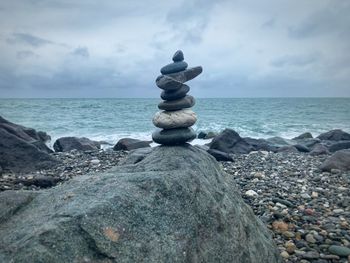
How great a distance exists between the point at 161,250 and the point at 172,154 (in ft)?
6.41

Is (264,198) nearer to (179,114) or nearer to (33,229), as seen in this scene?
(179,114)

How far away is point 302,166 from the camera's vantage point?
42.4ft

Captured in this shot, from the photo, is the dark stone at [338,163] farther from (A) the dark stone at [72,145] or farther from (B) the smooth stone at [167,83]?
(A) the dark stone at [72,145]

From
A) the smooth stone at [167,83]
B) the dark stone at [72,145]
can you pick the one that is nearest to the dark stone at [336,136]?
the dark stone at [72,145]

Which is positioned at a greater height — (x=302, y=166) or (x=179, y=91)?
(x=179, y=91)

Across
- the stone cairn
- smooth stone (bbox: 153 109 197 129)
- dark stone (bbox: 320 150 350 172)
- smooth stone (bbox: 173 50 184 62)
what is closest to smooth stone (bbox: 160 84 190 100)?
the stone cairn

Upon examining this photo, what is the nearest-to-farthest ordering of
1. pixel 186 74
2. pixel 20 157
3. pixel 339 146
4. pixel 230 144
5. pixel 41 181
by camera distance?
pixel 186 74 → pixel 41 181 → pixel 20 157 → pixel 230 144 → pixel 339 146

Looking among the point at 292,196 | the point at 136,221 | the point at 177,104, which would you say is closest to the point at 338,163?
the point at 292,196

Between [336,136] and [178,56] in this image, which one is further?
[336,136]

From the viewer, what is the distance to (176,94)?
574cm

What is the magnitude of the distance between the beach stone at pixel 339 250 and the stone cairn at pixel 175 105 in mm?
3116

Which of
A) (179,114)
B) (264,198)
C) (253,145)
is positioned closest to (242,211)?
(179,114)

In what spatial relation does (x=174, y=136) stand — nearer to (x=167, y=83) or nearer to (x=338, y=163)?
(x=167, y=83)

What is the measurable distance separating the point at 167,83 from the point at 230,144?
12.9m
